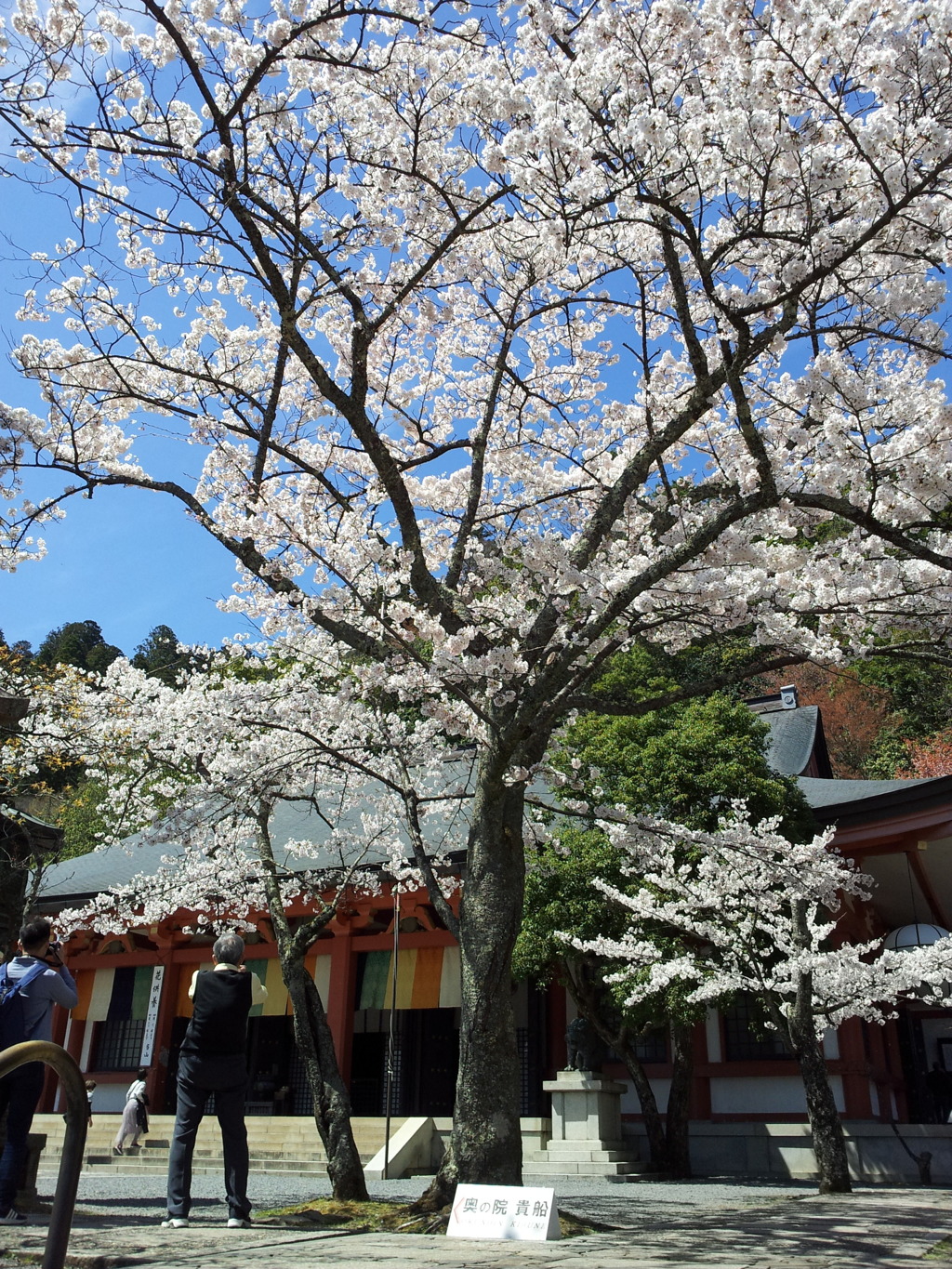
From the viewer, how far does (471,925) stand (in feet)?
18.8

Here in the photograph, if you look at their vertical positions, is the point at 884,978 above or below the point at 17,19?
below

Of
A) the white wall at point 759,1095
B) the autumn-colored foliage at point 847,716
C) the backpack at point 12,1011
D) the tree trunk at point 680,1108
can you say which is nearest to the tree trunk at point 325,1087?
the backpack at point 12,1011

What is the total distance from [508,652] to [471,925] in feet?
5.52

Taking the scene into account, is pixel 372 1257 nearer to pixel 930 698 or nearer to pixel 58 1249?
pixel 58 1249

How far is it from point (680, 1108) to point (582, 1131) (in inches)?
48.8

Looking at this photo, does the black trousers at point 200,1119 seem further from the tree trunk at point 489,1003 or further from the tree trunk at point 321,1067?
the tree trunk at point 321,1067

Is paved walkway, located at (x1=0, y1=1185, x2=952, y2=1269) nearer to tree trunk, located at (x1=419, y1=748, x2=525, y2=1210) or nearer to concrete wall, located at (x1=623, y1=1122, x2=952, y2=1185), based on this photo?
tree trunk, located at (x1=419, y1=748, x2=525, y2=1210)

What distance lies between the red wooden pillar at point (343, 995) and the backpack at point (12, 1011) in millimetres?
9858

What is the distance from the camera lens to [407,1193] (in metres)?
8.77

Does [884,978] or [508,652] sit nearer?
→ [508,652]

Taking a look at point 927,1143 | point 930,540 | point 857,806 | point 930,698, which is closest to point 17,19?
point 930,540

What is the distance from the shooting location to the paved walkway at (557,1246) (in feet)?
11.6

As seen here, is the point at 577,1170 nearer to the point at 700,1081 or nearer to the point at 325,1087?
the point at 700,1081

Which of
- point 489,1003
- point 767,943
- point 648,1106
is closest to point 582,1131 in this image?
point 648,1106
